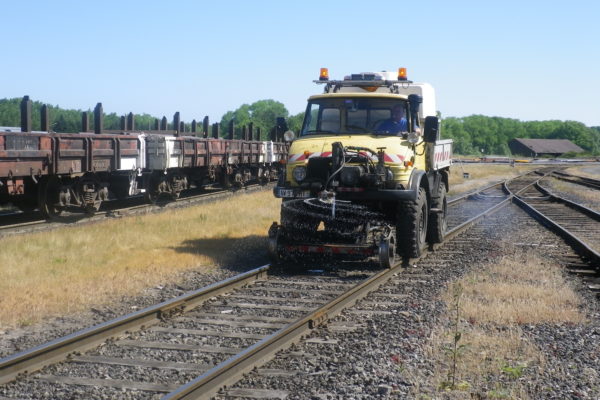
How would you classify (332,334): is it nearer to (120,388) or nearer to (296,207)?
(120,388)

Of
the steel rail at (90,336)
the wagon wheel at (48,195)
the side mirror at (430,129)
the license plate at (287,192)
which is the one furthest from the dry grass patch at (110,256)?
the side mirror at (430,129)

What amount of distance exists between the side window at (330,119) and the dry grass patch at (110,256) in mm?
2556

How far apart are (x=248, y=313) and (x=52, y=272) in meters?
3.65

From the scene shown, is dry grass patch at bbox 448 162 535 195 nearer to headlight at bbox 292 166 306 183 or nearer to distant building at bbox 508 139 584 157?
headlight at bbox 292 166 306 183

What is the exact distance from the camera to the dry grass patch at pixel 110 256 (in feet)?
27.9

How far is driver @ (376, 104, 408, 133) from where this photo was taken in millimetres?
11664

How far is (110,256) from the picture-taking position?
38.9ft

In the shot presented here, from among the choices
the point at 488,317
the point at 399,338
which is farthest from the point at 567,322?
the point at 399,338

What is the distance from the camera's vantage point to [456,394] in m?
5.34

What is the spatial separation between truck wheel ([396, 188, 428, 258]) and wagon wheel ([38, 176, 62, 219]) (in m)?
9.15

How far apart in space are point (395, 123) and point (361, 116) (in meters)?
0.57

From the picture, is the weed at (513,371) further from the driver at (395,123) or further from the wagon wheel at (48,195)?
the wagon wheel at (48,195)

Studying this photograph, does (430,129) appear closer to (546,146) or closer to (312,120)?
(312,120)

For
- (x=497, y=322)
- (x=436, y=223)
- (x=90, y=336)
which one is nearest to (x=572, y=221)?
(x=436, y=223)
